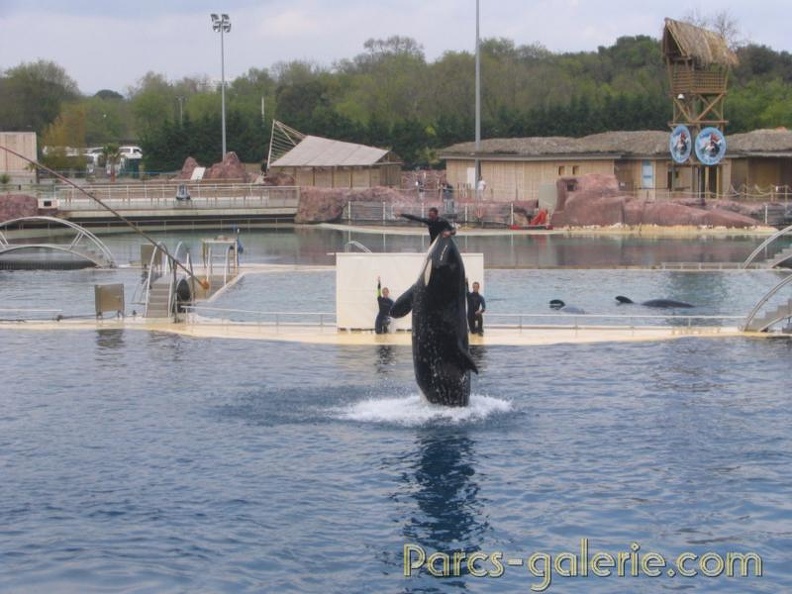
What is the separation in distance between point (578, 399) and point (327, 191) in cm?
4585

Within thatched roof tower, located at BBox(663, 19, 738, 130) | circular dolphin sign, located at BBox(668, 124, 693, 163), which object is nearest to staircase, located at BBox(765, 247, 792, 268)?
circular dolphin sign, located at BBox(668, 124, 693, 163)

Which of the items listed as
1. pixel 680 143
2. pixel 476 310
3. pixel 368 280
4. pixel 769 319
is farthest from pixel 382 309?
pixel 680 143

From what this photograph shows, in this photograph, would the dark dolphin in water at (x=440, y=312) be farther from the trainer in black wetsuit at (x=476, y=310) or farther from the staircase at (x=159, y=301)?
the staircase at (x=159, y=301)

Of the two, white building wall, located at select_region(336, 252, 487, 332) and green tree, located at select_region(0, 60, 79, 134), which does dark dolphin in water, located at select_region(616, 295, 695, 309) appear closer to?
white building wall, located at select_region(336, 252, 487, 332)

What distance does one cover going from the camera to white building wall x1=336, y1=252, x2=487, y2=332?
2714 centimetres

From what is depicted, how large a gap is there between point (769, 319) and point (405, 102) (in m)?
78.8

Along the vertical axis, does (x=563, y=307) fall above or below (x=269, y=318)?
above

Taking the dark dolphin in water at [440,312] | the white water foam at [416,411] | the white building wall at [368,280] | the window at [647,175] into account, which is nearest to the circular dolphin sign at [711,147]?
the window at [647,175]

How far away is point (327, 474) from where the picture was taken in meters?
16.9

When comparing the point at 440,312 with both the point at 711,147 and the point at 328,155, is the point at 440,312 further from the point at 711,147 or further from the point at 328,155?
the point at 328,155

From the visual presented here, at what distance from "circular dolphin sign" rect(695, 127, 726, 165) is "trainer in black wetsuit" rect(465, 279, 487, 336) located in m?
37.4

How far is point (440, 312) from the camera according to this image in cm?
1864

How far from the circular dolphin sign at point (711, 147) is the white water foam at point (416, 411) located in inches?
1696

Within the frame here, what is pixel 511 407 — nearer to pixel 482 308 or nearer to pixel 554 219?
pixel 482 308
